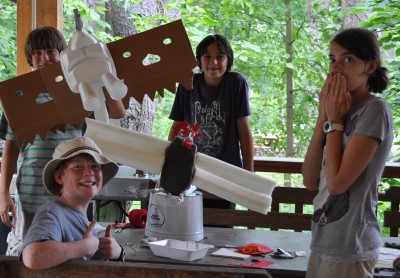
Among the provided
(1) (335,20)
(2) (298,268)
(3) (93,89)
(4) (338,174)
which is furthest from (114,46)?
(1) (335,20)

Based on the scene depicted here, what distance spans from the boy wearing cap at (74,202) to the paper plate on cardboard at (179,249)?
27 cm

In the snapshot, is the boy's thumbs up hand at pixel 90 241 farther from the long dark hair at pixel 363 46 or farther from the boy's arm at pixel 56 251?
the long dark hair at pixel 363 46

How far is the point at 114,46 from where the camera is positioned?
4.55ft

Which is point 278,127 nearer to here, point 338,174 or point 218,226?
point 218,226

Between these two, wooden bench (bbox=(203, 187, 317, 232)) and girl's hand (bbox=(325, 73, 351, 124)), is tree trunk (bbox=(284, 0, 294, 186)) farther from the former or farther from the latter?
girl's hand (bbox=(325, 73, 351, 124))

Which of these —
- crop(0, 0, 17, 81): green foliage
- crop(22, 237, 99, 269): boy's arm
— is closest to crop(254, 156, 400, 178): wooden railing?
crop(22, 237, 99, 269): boy's arm

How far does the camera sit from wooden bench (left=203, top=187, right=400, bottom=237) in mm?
2797

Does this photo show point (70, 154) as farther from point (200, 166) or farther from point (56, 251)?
point (200, 166)

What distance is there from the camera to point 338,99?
1.80 metres

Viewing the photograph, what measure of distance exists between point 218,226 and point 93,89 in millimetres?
1685

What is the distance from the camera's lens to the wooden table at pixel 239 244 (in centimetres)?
207

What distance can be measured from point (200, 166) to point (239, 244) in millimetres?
1183

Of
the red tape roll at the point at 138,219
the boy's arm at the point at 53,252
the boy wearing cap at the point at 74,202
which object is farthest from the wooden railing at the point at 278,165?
the boy's arm at the point at 53,252

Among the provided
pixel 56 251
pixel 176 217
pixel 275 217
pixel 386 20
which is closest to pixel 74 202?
pixel 56 251
